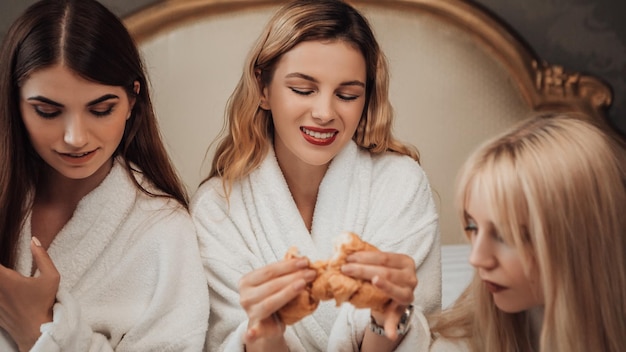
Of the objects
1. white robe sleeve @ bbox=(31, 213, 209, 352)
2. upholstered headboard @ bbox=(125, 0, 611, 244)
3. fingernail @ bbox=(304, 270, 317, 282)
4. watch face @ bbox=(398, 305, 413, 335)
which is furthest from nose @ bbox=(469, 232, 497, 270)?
upholstered headboard @ bbox=(125, 0, 611, 244)

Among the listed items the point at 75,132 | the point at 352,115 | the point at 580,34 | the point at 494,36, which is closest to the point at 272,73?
the point at 352,115

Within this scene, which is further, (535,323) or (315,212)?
(315,212)

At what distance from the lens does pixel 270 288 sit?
1.17 metres

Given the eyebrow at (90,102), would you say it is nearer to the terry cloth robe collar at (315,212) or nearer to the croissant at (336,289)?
the terry cloth robe collar at (315,212)

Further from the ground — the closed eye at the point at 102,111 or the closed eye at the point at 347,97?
the closed eye at the point at 102,111

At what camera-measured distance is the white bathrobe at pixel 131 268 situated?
139cm

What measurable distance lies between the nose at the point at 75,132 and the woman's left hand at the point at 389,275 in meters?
0.47

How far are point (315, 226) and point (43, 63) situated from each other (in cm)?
56

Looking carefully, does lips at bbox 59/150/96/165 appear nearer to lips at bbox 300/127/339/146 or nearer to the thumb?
the thumb

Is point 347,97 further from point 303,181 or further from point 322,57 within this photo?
point 303,181

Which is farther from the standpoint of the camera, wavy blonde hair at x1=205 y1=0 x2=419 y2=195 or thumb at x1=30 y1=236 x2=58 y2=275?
wavy blonde hair at x1=205 y1=0 x2=419 y2=195

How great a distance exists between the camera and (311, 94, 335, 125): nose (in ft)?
4.73

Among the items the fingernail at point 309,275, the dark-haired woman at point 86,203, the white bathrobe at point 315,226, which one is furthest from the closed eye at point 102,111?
the fingernail at point 309,275

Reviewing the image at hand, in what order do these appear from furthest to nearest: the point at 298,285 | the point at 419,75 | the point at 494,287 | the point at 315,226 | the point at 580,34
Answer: the point at 580,34 < the point at 419,75 < the point at 315,226 < the point at 494,287 < the point at 298,285
